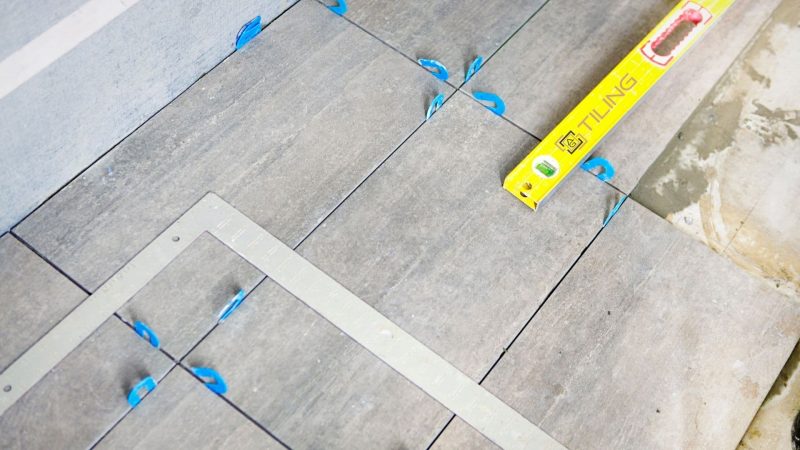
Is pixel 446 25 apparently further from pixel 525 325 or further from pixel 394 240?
pixel 525 325

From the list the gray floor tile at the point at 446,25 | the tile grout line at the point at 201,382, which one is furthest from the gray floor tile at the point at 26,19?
the gray floor tile at the point at 446,25

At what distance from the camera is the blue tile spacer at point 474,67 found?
159 inches

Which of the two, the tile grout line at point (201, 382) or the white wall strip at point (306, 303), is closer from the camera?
the tile grout line at point (201, 382)

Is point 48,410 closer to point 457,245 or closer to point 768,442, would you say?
point 457,245

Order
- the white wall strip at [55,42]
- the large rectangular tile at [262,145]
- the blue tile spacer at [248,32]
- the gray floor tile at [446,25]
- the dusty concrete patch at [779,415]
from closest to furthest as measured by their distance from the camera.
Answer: the white wall strip at [55,42]
the dusty concrete patch at [779,415]
the large rectangular tile at [262,145]
the blue tile spacer at [248,32]
the gray floor tile at [446,25]

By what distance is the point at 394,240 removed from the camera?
Answer: 141 inches

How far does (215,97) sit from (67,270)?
113 cm

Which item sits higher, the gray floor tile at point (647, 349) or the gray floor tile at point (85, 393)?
the gray floor tile at point (85, 393)

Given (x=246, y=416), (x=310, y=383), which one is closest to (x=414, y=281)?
(x=310, y=383)

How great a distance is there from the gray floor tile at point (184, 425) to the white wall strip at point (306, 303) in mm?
425

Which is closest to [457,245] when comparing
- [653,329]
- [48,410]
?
[653,329]

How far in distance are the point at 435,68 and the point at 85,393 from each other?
7.63ft

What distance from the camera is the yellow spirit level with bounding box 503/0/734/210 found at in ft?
12.3

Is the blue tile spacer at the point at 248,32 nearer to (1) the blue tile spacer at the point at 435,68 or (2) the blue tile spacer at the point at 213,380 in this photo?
(1) the blue tile spacer at the point at 435,68
